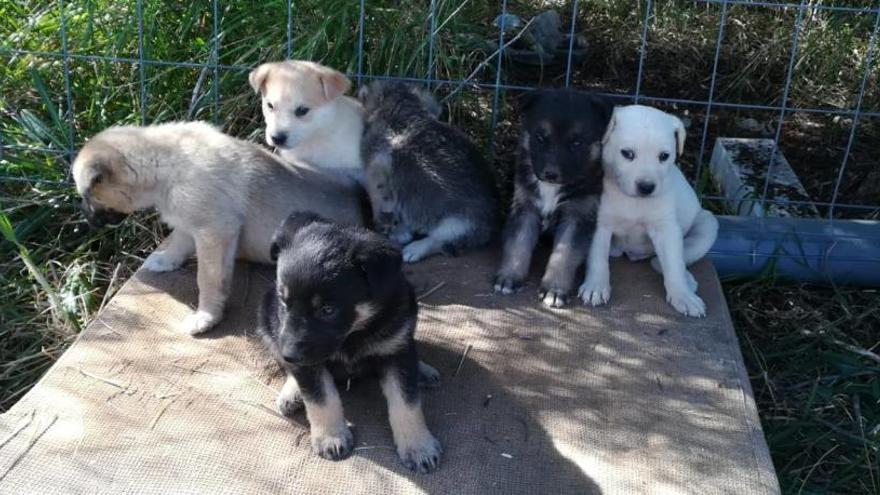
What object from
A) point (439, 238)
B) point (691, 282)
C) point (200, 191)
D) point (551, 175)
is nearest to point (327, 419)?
point (200, 191)

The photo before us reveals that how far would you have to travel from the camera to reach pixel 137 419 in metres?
3.51

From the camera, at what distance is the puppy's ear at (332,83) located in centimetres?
473

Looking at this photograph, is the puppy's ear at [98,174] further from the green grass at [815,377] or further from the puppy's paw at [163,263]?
the green grass at [815,377]

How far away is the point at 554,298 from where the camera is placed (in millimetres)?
4426

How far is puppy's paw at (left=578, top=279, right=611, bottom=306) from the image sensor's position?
14.6ft

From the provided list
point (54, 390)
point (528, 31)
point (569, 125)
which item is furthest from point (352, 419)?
point (528, 31)

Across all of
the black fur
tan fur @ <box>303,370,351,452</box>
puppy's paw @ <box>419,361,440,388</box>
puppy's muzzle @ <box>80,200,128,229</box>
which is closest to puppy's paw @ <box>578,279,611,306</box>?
puppy's paw @ <box>419,361,440,388</box>

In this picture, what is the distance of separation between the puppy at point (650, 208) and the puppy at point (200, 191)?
1.41m

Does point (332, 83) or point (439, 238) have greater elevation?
point (332, 83)

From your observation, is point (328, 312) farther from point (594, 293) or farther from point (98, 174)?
point (594, 293)

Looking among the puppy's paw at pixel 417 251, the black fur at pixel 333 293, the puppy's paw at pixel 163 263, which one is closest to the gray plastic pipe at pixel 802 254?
the puppy's paw at pixel 417 251

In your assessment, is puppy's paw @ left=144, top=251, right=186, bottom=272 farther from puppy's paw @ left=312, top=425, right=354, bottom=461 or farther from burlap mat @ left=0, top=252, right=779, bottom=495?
puppy's paw @ left=312, top=425, right=354, bottom=461

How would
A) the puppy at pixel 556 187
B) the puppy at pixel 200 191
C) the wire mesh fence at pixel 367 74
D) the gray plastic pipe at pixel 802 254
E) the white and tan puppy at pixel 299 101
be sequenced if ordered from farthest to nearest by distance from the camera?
the wire mesh fence at pixel 367 74
the gray plastic pipe at pixel 802 254
the white and tan puppy at pixel 299 101
the puppy at pixel 556 187
the puppy at pixel 200 191

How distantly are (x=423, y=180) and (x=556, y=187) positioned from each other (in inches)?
28.9
